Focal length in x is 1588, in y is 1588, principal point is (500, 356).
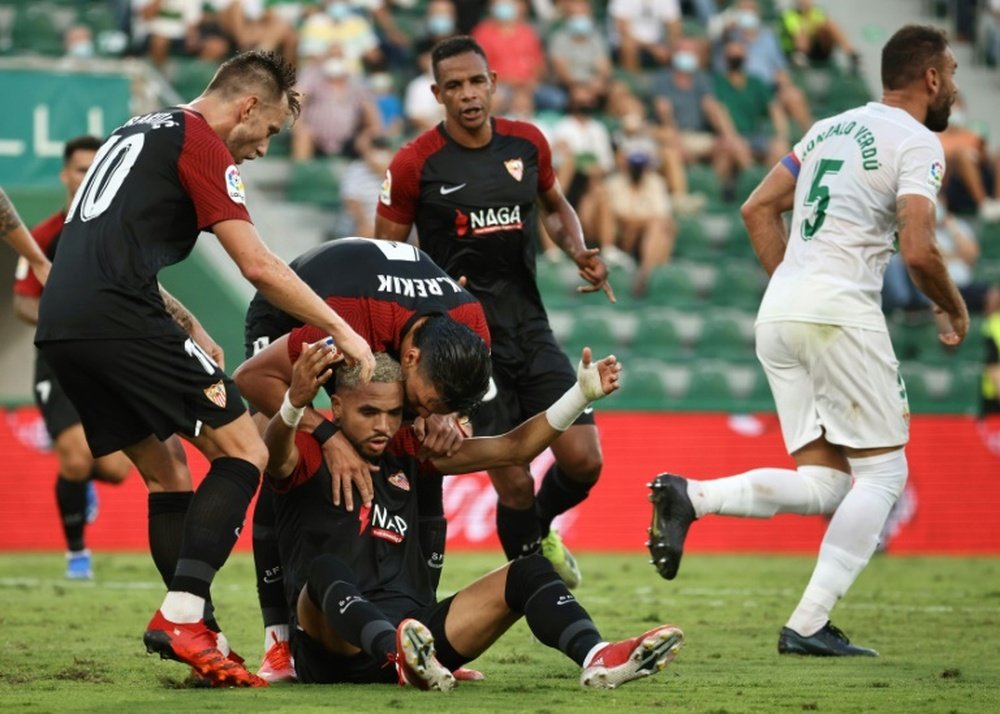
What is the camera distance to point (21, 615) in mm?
8117

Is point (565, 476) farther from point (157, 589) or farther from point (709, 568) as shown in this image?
point (709, 568)

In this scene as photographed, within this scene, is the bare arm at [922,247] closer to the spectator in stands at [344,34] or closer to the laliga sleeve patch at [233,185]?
the laliga sleeve patch at [233,185]

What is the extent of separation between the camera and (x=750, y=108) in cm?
1836

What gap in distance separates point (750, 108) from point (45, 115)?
8239 millimetres

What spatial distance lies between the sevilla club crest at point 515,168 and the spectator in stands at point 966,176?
445 inches

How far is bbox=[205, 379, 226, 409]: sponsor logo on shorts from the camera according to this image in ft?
18.0

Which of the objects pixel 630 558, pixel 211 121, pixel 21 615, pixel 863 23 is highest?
pixel 863 23

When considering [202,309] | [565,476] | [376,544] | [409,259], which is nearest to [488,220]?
[565,476]

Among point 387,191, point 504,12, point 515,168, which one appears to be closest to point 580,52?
point 504,12

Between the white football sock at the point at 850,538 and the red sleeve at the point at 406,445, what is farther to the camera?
the white football sock at the point at 850,538

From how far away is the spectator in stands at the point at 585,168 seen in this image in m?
16.3

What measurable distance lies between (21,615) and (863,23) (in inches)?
624

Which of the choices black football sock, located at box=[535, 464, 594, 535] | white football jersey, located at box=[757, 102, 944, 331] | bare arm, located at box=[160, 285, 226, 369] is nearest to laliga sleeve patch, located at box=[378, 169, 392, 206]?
black football sock, located at box=[535, 464, 594, 535]

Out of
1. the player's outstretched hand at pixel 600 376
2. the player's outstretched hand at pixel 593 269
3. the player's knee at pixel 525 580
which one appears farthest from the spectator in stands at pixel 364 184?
the player's knee at pixel 525 580
